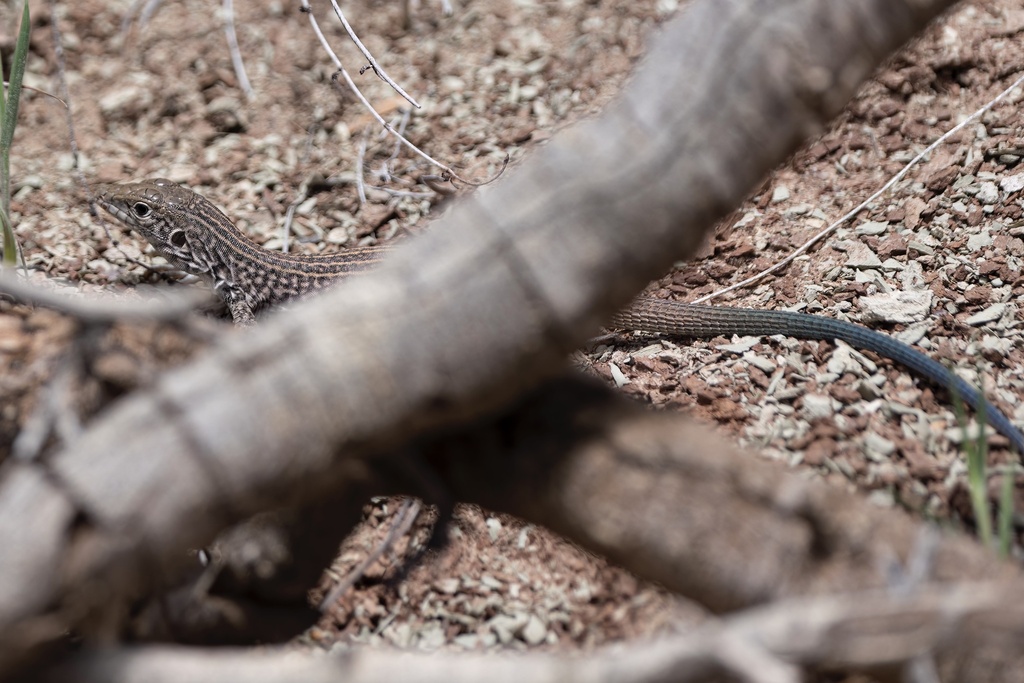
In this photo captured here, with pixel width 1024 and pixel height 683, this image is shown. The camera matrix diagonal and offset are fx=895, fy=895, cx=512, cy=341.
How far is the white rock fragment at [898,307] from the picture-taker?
9.73 feet

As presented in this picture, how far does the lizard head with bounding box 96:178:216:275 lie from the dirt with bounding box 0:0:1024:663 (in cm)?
21

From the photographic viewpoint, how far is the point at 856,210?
3.49 m

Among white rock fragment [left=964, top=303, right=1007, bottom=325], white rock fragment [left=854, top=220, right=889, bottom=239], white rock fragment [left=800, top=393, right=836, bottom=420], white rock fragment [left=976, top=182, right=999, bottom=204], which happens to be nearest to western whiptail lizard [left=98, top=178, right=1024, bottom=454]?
white rock fragment [left=800, top=393, right=836, bottom=420]

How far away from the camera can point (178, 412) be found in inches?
59.1

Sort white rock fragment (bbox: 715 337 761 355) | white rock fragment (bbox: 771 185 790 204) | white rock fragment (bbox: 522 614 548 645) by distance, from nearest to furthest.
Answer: white rock fragment (bbox: 522 614 548 645)
white rock fragment (bbox: 715 337 761 355)
white rock fragment (bbox: 771 185 790 204)

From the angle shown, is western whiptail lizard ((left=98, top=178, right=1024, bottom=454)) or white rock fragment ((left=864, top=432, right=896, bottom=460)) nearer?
white rock fragment ((left=864, top=432, right=896, bottom=460))

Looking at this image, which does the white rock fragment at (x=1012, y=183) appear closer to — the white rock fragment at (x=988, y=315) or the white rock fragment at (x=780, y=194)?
the white rock fragment at (x=988, y=315)

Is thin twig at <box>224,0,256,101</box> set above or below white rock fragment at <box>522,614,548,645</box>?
above

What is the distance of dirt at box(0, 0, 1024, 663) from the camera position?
95.3 inches

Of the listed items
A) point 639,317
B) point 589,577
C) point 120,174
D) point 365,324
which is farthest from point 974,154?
point 120,174

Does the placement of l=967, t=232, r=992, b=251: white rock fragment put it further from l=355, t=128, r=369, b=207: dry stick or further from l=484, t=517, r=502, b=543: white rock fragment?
l=355, t=128, r=369, b=207: dry stick

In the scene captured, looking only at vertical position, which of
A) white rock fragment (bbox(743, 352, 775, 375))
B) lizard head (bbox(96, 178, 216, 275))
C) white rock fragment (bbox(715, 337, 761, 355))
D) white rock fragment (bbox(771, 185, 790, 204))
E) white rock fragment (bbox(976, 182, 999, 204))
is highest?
white rock fragment (bbox(976, 182, 999, 204))

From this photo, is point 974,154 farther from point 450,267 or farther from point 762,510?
point 450,267

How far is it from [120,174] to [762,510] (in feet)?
12.5
